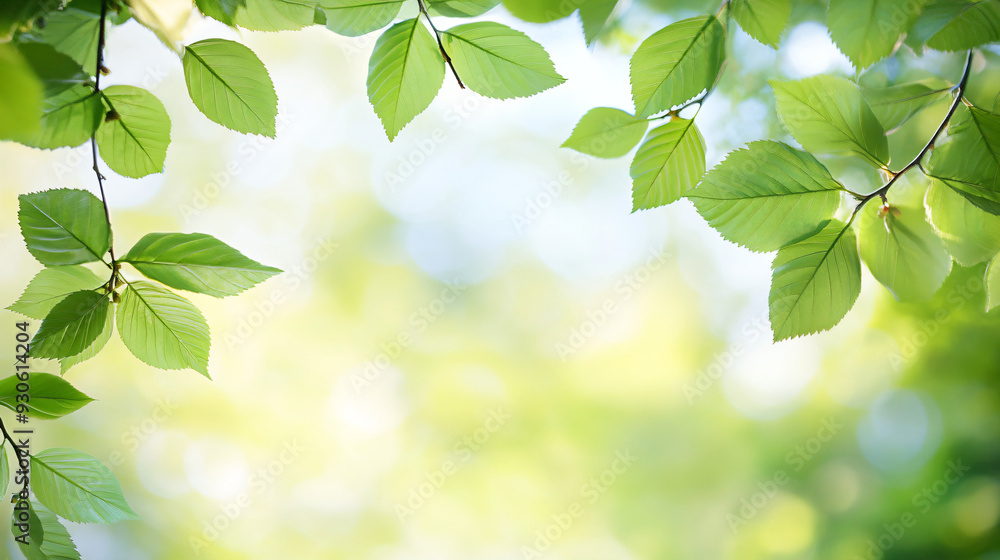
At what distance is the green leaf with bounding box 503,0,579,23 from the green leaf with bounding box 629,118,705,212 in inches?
3.8

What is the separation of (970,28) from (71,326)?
22.2 inches

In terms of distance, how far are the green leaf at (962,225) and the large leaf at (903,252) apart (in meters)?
0.01

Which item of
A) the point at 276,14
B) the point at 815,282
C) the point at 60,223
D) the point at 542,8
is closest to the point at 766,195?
the point at 815,282

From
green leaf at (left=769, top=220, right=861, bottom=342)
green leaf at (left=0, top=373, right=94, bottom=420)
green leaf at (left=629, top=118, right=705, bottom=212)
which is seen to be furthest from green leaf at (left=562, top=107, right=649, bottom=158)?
green leaf at (left=0, top=373, right=94, bottom=420)

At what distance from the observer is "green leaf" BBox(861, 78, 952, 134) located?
388 millimetres

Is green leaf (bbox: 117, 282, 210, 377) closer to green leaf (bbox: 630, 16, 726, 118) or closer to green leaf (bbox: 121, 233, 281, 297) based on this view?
green leaf (bbox: 121, 233, 281, 297)

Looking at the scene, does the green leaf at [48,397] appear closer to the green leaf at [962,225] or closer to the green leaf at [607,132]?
the green leaf at [607,132]

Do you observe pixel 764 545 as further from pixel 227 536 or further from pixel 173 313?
pixel 173 313

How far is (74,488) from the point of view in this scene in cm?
35

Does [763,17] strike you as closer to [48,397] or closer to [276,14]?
[276,14]

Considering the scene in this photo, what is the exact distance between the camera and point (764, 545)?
3.29 metres

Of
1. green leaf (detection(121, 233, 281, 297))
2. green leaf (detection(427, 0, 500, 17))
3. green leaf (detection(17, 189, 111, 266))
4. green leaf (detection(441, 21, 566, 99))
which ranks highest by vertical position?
green leaf (detection(427, 0, 500, 17))

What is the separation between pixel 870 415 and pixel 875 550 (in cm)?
83

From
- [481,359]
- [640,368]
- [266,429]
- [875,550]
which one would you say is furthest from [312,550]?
[875,550]
